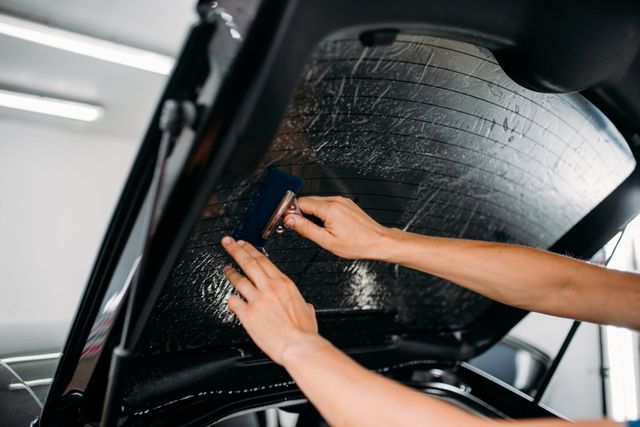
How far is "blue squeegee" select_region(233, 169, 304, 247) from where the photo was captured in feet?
2.74

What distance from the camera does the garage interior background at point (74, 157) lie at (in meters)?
4.64

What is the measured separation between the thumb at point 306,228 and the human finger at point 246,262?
0.30 feet

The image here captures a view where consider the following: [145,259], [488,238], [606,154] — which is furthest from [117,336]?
[606,154]

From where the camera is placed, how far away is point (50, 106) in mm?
5922

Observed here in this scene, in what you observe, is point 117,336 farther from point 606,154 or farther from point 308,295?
point 606,154

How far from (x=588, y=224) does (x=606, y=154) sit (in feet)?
0.72

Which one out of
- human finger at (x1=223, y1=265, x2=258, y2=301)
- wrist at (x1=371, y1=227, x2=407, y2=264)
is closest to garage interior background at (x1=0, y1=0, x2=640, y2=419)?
wrist at (x1=371, y1=227, x2=407, y2=264)

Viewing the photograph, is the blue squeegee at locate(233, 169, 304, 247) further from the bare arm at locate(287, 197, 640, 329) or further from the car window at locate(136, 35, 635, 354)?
the bare arm at locate(287, 197, 640, 329)

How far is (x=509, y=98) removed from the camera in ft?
2.98

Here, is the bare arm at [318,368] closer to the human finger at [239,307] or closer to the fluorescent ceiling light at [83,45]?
the human finger at [239,307]

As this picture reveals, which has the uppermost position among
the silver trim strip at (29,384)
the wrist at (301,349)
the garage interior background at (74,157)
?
the wrist at (301,349)

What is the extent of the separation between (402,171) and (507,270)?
1.08ft

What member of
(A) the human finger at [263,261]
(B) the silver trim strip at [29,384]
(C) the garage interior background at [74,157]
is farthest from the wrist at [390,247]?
(C) the garage interior background at [74,157]

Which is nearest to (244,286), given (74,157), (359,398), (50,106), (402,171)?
(359,398)
